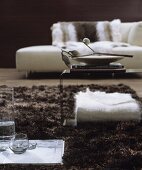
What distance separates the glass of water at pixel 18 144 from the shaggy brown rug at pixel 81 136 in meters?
0.10

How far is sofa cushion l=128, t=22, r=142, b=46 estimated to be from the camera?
5.33 m

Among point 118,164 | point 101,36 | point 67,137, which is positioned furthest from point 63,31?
point 118,164

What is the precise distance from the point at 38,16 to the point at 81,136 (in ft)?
13.2

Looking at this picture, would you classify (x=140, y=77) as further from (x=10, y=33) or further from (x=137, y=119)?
(x=137, y=119)

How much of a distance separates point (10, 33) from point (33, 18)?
41 cm

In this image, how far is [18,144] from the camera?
193cm

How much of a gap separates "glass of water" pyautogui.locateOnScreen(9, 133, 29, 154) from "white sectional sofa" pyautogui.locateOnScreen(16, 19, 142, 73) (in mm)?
2985

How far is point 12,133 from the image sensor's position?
2168 mm

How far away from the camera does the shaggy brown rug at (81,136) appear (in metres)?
1.91

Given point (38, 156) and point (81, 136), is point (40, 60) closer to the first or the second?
point (81, 136)

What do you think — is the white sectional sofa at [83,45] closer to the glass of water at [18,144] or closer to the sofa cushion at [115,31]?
the sofa cushion at [115,31]

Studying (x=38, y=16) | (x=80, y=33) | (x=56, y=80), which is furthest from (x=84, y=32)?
(x=38, y=16)

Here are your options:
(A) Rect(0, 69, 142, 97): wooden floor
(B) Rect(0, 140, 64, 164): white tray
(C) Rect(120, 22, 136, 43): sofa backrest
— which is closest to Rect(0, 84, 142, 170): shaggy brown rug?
(B) Rect(0, 140, 64, 164): white tray

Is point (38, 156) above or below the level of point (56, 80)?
above
